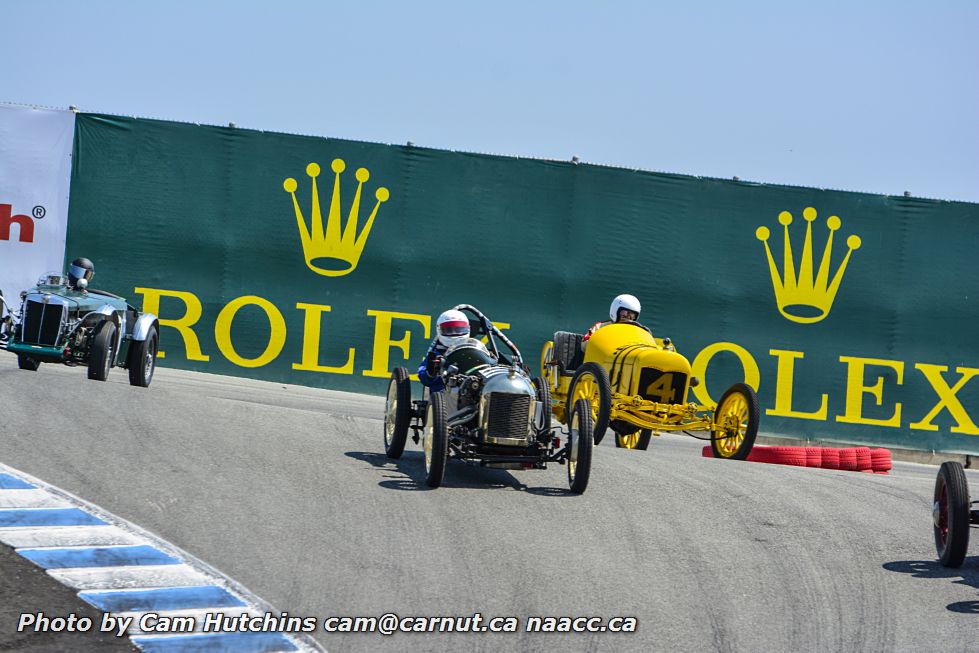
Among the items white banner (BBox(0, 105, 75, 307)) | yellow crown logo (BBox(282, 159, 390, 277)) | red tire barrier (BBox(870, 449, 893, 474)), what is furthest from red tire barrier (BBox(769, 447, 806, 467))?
white banner (BBox(0, 105, 75, 307))

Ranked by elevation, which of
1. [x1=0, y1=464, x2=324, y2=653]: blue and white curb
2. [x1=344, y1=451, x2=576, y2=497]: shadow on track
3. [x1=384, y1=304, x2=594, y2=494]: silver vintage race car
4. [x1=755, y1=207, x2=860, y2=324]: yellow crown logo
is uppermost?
[x1=755, y1=207, x2=860, y2=324]: yellow crown logo

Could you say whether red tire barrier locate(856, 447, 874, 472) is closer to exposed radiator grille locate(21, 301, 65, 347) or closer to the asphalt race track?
the asphalt race track

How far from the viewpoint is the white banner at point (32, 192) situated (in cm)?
1572

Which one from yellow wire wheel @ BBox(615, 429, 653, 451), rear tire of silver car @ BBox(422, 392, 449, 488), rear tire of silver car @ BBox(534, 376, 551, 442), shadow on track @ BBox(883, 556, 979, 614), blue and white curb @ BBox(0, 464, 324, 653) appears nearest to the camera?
blue and white curb @ BBox(0, 464, 324, 653)

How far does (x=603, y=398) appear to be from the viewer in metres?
11.2

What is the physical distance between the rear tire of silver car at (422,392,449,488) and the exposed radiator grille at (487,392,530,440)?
1.51 ft

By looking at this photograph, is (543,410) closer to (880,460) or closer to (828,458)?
(828,458)

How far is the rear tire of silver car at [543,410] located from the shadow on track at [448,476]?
42cm

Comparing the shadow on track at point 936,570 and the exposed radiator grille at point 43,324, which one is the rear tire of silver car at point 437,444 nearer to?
the shadow on track at point 936,570

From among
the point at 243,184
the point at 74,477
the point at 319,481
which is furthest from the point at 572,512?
the point at 243,184

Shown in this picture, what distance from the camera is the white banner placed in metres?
15.7

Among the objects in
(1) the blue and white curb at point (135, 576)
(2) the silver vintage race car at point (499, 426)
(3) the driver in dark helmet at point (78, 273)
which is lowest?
(1) the blue and white curb at point (135, 576)

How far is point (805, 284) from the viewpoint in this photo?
16.5 meters

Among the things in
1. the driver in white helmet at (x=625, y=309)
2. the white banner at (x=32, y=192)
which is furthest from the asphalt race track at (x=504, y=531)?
the white banner at (x=32, y=192)
